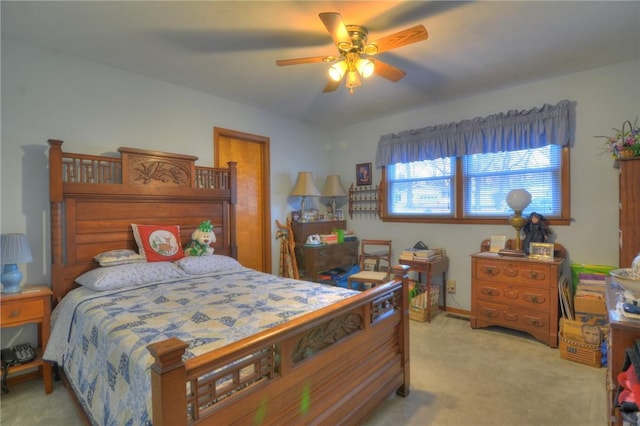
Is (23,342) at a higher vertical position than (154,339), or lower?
lower

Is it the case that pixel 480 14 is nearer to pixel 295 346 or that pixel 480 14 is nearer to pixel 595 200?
pixel 595 200

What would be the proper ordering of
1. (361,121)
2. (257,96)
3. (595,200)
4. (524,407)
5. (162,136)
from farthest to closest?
1. (361,121)
2. (257,96)
3. (162,136)
4. (595,200)
5. (524,407)

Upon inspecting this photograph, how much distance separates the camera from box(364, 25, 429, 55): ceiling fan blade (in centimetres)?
180

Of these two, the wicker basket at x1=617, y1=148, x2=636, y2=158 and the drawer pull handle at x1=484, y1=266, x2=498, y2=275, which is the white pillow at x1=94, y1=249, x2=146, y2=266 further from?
the wicker basket at x1=617, y1=148, x2=636, y2=158

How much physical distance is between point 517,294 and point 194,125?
12.3ft

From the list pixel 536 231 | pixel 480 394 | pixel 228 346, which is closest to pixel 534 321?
pixel 536 231

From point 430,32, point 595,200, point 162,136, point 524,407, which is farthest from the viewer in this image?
point 162,136

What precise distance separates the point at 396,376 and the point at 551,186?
8.48 ft

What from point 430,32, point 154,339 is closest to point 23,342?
point 154,339

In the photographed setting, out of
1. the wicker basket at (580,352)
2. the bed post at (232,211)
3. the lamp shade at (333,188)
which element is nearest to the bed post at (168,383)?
the bed post at (232,211)

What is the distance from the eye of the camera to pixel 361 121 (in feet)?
15.3

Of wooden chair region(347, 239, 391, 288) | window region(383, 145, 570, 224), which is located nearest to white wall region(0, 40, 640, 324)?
window region(383, 145, 570, 224)

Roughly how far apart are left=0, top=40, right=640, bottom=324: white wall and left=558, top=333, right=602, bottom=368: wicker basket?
906mm

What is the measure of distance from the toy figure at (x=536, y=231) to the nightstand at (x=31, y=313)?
4.13 meters
